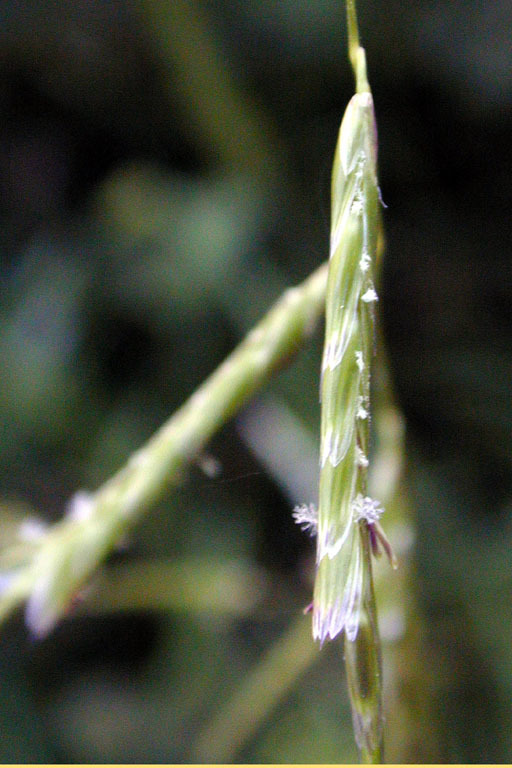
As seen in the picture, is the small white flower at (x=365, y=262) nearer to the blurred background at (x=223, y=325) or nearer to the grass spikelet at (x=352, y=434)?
the grass spikelet at (x=352, y=434)

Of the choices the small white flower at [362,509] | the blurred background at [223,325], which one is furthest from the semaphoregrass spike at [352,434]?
the blurred background at [223,325]

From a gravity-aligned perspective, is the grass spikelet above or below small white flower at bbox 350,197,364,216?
below

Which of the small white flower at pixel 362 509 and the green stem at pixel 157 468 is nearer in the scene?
the small white flower at pixel 362 509

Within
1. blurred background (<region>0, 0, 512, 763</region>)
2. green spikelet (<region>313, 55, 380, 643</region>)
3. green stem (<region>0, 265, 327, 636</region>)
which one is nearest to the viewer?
green spikelet (<region>313, 55, 380, 643</region>)

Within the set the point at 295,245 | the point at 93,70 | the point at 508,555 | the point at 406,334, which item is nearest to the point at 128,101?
the point at 93,70

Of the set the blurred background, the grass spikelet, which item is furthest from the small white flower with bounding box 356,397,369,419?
the blurred background

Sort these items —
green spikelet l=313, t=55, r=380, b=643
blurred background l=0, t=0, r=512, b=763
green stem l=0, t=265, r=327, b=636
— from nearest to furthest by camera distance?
green spikelet l=313, t=55, r=380, b=643 → green stem l=0, t=265, r=327, b=636 → blurred background l=0, t=0, r=512, b=763

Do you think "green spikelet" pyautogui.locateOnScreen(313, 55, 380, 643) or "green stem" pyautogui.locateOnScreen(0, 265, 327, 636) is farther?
"green stem" pyautogui.locateOnScreen(0, 265, 327, 636)

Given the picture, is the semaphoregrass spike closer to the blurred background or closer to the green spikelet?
the green spikelet
